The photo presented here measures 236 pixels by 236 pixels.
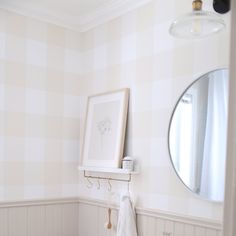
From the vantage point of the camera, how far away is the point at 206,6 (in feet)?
6.17

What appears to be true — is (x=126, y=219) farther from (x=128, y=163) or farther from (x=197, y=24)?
(x=197, y=24)

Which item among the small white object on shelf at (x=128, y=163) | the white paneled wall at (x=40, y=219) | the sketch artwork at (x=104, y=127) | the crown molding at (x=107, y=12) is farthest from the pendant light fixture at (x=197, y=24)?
the white paneled wall at (x=40, y=219)

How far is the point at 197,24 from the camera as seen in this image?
1.42m

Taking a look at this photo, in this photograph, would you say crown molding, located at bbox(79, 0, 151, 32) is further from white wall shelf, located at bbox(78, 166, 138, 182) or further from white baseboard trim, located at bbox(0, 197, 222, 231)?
white baseboard trim, located at bbox(0, 197, 222, 231)

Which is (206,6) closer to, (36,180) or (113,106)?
(113,106)

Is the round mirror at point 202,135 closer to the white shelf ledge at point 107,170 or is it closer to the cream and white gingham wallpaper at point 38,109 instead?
the white shelf ledge at point 107,170

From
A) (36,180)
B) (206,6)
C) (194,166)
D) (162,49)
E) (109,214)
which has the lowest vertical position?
(109,214)

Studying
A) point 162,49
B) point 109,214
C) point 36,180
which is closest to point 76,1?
point 162,49

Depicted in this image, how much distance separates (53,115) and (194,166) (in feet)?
4.24

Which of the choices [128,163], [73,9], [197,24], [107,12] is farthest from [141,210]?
[73,9]

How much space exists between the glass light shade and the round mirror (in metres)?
0.36

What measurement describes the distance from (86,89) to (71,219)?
3.59 feet

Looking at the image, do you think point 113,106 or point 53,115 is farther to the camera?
point 53,115

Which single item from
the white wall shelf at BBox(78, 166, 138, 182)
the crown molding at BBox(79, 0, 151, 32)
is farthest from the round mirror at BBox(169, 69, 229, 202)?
the crown molding at BBox(79, 0, 151, 32)
